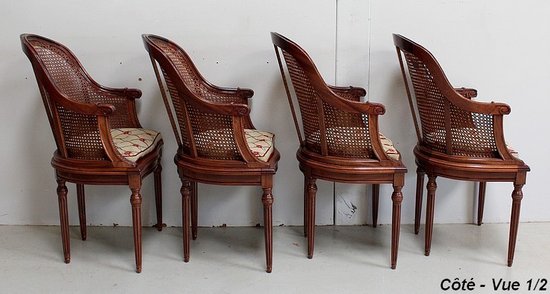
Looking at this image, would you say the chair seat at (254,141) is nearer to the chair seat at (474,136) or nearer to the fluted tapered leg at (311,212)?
the fluted tapered leg at (311,212)

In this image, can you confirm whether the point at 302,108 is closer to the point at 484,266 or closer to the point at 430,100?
the point at 430,100

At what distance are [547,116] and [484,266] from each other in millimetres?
1056

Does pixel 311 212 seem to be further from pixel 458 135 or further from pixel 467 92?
pixel 467 92

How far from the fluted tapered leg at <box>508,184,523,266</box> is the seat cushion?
6.05ft

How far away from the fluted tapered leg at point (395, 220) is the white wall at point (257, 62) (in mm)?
677

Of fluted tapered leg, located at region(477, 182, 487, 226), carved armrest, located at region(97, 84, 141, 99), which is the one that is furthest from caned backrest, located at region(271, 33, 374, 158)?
fluted tapered leg, located at region(477, 182, 487, 226)

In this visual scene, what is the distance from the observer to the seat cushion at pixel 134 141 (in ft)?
10.6

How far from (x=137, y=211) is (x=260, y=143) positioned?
0.69 metres

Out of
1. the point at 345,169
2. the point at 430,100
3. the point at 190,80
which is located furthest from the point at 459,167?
the point at 190,80

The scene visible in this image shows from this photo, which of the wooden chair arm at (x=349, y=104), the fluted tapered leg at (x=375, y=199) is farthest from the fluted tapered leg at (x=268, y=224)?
the fluted tapered leg at (x=375, y=199)

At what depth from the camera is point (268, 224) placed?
323 cm

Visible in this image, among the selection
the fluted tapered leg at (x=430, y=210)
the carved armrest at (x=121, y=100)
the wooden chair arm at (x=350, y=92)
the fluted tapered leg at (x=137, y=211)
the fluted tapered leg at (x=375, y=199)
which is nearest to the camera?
the fluted tapered leg at (x=137, y=211)

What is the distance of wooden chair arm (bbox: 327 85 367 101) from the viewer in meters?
3.74

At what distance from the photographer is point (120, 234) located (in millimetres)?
3818
